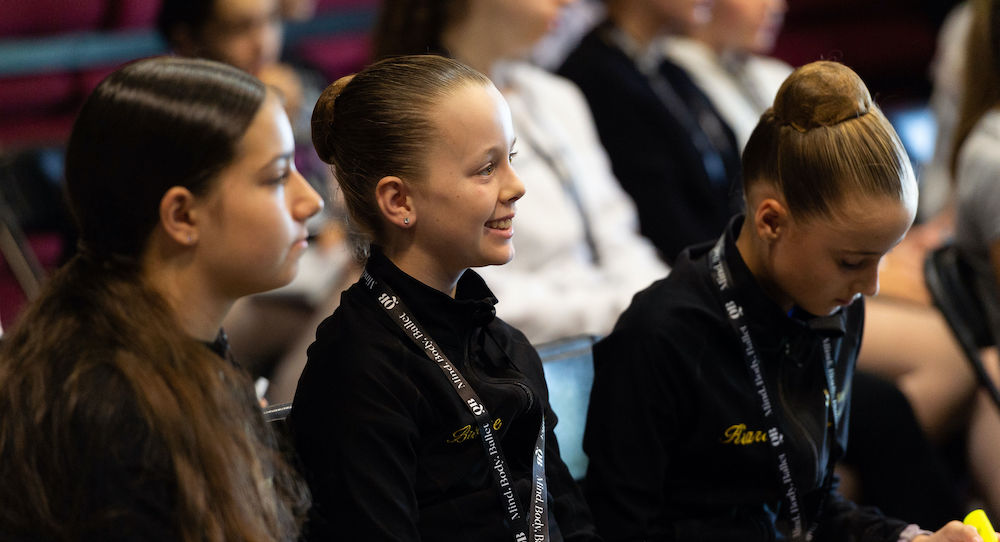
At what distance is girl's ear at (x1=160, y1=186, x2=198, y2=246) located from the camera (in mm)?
1124

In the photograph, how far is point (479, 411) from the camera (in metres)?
1.23

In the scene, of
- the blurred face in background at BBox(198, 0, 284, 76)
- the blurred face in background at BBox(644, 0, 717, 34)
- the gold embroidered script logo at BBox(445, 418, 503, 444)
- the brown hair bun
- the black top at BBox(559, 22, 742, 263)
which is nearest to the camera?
the gold embroidered script logo at BBox(445, 418, 503, 444)

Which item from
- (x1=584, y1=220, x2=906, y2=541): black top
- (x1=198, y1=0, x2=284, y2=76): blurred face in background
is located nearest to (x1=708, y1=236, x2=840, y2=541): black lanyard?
(x1=584, y1=220, x2=906, y2=541): black top

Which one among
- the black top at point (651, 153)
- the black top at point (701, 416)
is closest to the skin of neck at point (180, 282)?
the black top at point (701, 416)

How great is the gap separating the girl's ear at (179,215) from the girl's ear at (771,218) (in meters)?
0.70

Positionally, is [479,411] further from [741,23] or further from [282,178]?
[741,23]

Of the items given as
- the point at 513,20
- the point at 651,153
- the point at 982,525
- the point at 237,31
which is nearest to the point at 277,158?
the point at 982,525

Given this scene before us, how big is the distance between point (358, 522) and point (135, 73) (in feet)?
1.72

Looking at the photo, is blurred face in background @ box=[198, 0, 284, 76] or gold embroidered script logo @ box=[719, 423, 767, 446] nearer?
gold embroidered script logo @ box=[719, 423, 767, 446]

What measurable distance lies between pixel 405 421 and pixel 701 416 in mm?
442

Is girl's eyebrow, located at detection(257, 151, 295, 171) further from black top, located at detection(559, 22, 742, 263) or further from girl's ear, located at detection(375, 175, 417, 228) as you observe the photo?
Result: black top, located at detection(559, 22, 742, 263)

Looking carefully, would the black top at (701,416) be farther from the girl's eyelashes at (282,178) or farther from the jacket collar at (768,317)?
the girl's eyelashes at (282,178)

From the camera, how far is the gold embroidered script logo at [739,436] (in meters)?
1.44

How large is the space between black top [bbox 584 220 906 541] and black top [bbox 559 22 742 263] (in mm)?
1190
